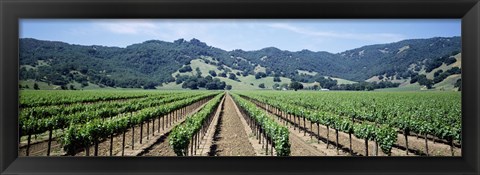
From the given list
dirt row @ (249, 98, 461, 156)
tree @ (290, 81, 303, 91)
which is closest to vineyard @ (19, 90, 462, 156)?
dirt row @ (249, 98, 461, 156)

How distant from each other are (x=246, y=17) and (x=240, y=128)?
7282mm

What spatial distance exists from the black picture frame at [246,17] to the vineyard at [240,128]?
0.39 meters

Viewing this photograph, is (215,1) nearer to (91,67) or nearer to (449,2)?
(449,2)

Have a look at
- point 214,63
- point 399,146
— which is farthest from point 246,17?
point 399,146

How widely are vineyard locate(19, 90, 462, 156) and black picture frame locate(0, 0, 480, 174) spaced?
0.39m

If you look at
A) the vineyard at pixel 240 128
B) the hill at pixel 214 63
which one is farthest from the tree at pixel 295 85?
the vineyard at pixel 240 128

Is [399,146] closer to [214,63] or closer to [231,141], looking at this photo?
[231,141]

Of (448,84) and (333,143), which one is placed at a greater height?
(448,84)

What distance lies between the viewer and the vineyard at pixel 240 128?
4.93 m

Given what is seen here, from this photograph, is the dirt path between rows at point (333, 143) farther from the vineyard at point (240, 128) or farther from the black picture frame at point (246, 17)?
the black picture frame at point (246, 17)

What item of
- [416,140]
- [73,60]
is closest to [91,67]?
[73,60]

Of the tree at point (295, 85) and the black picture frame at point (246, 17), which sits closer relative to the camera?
the black picture frame at point (246, 17)

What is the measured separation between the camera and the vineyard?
493 cm

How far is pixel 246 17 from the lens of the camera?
2975 mm
